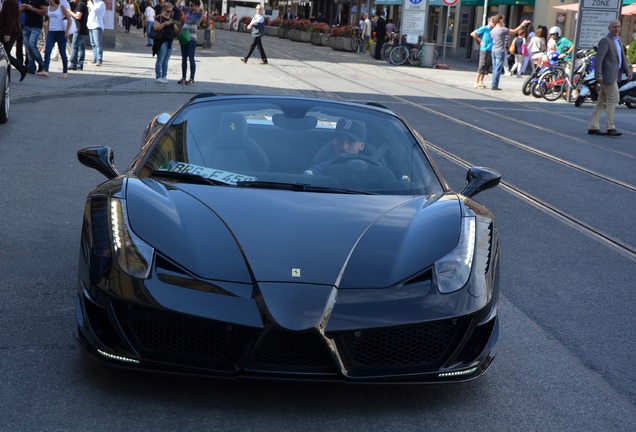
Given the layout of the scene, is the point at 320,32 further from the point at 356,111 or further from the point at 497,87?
the point at 356,111

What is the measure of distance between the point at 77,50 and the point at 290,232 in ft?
65.3

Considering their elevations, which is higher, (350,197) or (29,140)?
(350,197)

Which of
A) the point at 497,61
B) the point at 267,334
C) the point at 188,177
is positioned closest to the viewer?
the point at 267,334

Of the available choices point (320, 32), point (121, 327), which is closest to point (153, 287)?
point (121, 327)

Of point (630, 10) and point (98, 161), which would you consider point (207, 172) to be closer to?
point (98, 161)

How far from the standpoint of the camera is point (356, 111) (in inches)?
222

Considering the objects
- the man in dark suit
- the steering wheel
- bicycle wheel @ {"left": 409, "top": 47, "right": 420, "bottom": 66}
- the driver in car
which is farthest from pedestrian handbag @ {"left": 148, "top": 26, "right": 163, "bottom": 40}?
bicycle wheel @ {"left": 409, "top": 47, "right": 420, "bottom": 66}

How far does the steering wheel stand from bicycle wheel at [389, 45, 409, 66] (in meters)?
33.2

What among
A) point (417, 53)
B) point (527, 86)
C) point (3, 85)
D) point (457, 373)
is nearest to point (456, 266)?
point (457, 373)

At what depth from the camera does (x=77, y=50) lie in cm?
2280

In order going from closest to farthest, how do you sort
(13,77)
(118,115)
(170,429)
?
(170,429), (118,115), (13,77)

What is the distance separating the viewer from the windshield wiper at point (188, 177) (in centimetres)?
466

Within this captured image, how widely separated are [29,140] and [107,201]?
784cm

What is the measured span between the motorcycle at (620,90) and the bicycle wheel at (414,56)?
1487 cm
